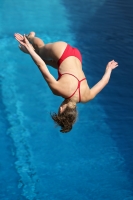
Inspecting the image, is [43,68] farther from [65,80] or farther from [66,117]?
[66,117]

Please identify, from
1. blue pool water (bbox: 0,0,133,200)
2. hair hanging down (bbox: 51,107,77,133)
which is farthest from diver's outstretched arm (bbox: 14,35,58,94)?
blue pool water (bbox: 0,0,133,200)

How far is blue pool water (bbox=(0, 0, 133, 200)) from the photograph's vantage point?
200 inches

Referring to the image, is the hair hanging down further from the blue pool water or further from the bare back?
the blue pool water

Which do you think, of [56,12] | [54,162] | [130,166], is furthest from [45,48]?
[56,12]

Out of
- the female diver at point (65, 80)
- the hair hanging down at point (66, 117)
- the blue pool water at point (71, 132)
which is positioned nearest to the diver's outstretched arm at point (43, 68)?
the female diver at point (65, 80)

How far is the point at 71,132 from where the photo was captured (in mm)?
5691

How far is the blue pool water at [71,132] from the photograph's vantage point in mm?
5090

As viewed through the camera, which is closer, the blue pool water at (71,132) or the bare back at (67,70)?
the bare back at (67,70)

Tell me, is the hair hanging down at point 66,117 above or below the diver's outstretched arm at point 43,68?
below

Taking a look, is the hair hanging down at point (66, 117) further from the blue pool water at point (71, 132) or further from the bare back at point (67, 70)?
the blue pool water at point (71, 132)

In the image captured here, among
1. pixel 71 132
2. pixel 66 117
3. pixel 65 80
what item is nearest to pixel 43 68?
pixel 65 80

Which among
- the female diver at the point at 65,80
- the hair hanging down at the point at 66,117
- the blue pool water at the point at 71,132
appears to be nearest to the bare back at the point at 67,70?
the female diver at the point at 65,80

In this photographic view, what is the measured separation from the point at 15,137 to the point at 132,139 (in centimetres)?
164

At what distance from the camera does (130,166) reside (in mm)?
5402
